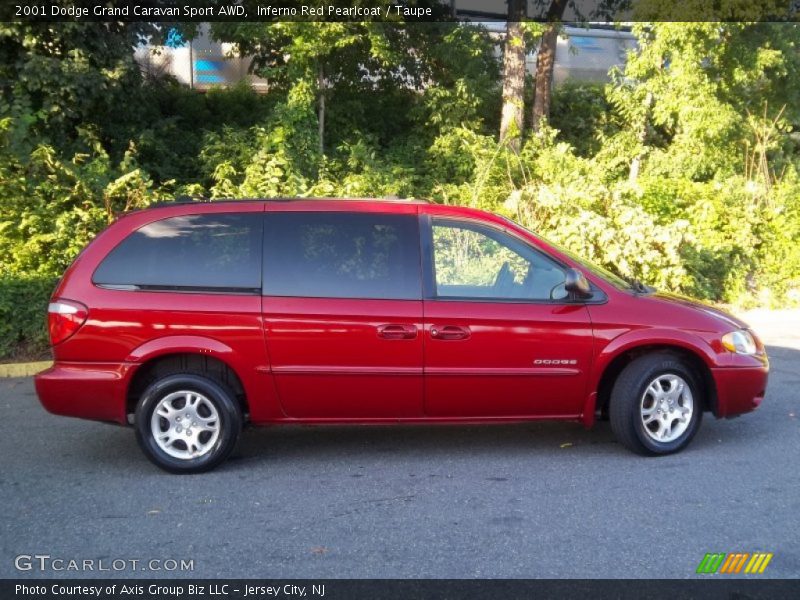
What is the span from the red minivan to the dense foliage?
3.95 metres

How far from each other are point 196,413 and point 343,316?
1143 mm

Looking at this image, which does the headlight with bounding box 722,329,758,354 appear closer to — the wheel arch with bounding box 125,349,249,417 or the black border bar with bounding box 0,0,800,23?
the wheel arch with bounding box 125,349,249,417

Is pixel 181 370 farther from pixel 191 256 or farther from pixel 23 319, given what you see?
pixel 23 319

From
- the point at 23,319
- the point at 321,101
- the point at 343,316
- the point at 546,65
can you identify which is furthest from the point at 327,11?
the point at 343,316

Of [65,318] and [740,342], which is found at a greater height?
[65,318]

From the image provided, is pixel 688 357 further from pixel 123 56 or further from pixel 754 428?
pixel 123 56

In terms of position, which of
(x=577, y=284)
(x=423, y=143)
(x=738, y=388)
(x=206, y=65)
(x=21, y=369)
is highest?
(x=206, y=65)

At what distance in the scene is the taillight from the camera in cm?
569

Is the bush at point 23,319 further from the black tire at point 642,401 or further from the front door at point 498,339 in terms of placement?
the black tire at point 642,401

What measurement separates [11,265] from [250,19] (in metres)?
6.70

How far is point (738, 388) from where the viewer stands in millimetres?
6105

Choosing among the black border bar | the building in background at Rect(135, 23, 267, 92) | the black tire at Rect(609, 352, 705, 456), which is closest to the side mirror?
the black tire at Rect(609, 352, 705, 456)

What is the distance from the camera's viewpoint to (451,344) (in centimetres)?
580
